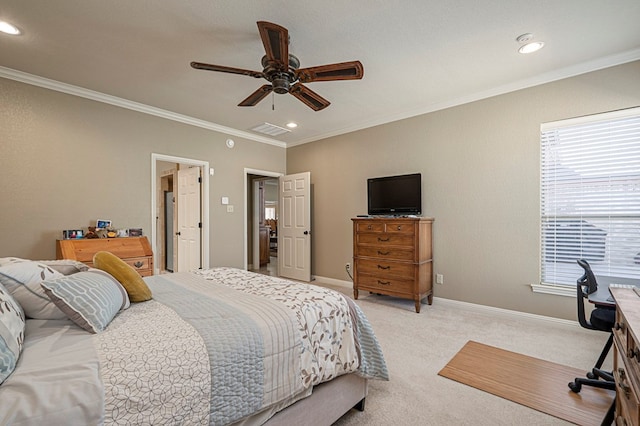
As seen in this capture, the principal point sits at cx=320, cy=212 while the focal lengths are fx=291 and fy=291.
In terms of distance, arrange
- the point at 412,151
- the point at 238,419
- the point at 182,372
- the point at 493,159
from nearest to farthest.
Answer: the point at 182,372 → the point at 238,419 → the point at 493,159 → the point at 412,151

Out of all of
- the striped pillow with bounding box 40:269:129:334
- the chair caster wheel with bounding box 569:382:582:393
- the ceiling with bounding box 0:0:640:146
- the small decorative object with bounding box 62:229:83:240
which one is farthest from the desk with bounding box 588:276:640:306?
the small decorative object with bounding box 62:229:83:240

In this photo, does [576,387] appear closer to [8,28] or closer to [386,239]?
[386,239]

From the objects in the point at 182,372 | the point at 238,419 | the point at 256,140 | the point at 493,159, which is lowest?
the point at 238,419

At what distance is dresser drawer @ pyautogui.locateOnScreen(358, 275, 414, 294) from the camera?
3.70 meters

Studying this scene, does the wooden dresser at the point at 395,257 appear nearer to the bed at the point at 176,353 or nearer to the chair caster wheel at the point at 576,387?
the chair caster wheel at the point at 576,387

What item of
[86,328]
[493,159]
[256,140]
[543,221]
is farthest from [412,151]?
[86,328]

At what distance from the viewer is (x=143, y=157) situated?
396 cm

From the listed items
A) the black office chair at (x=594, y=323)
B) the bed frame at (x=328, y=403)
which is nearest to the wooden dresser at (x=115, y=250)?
the bed frame at (x=328, y=403)

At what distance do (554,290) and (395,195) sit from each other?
211 cm

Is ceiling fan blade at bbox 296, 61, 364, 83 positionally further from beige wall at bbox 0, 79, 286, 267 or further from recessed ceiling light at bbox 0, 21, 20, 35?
beige wall at bbox 0, 79, 286, 267

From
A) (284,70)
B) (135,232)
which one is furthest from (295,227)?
(284,70)

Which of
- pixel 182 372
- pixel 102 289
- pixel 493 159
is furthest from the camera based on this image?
pixel 493 159

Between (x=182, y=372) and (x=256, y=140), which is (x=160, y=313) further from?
(x=256, y=140)

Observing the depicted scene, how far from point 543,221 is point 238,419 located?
11.7 ft
